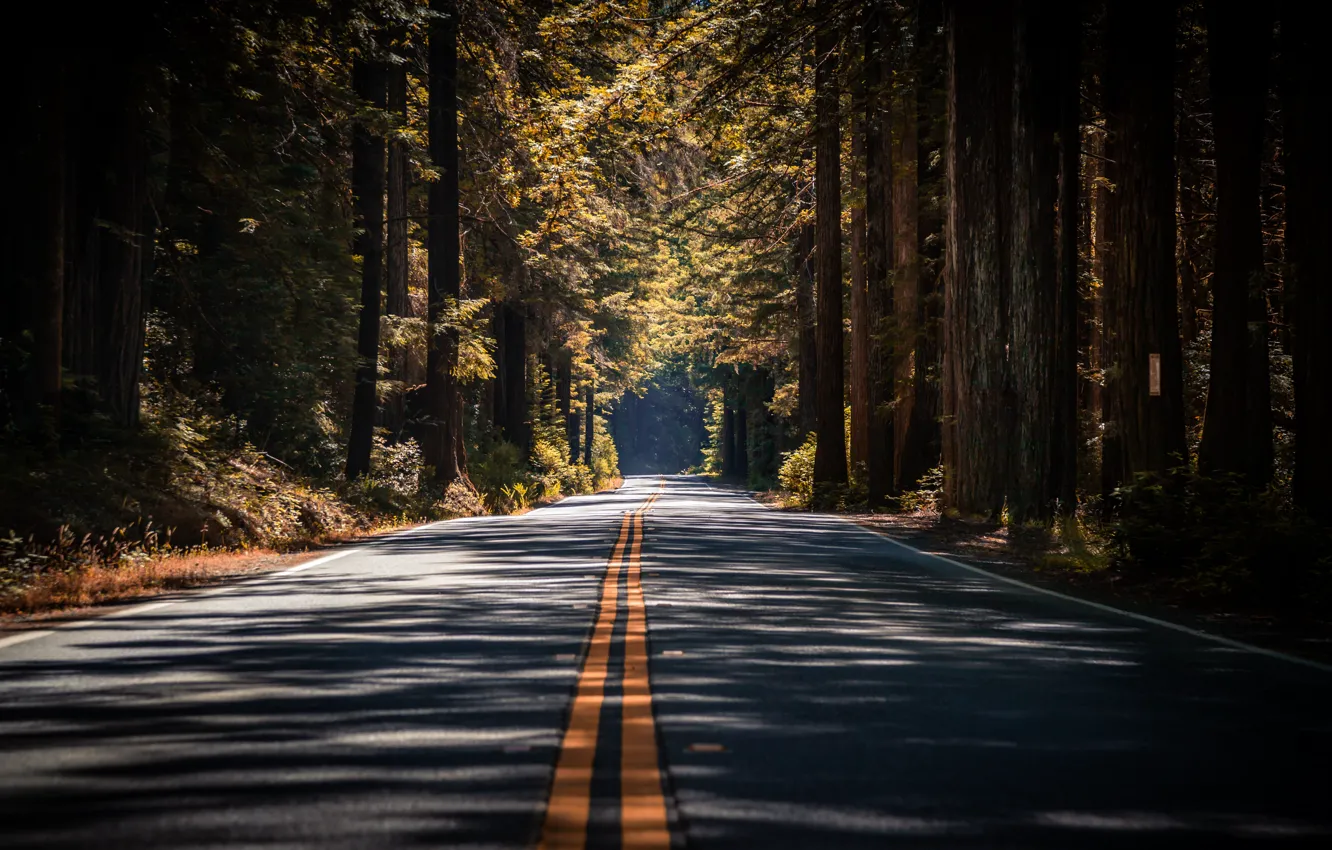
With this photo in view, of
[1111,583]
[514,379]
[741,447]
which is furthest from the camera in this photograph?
[741,447]

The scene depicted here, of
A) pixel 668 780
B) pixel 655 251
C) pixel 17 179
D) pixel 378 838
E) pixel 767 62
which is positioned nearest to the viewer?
pixel 378 838

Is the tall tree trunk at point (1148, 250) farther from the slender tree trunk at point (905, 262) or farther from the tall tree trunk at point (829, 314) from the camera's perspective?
the tall tree trunk at point (829, 314)

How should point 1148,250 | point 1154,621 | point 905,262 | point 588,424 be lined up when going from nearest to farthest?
point 1154,621, point 1148,250, point 905,262, point 588,424

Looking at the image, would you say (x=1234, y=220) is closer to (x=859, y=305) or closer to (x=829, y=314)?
(x=859, y=305)

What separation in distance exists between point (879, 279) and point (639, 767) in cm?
2809

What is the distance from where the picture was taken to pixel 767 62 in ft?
93.7

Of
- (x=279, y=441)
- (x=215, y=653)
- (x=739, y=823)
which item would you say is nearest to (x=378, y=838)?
(x=739, y=823)

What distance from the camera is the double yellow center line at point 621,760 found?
4.66m

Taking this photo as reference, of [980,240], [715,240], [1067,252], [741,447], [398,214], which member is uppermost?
[715,240]

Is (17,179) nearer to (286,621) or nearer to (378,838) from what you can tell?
(286,621)

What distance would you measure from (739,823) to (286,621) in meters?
6.34

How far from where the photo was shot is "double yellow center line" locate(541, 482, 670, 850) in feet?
15.3

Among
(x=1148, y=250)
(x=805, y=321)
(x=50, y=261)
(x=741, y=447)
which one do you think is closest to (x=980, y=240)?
(x=1148, y=250)

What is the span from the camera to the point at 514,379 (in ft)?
171
